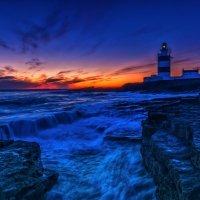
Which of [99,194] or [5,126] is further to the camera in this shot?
[5,126]

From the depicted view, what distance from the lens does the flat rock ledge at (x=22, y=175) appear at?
9.48 ft

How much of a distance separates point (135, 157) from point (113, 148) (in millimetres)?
1506

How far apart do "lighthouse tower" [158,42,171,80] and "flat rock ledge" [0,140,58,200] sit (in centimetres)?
5312

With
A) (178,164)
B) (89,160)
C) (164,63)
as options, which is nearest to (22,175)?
(178,164)

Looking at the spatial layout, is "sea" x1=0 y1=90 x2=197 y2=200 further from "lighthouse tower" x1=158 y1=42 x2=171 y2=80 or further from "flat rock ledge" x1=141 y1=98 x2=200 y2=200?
"lighthouse tower" x1=158 y1=42 x2=171 y2=80

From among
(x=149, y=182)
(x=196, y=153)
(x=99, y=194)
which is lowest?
(x=99, y=194)

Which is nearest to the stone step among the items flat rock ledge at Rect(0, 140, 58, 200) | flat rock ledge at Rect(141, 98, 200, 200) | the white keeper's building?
flat rock ledge at Rect(141, 98, 200, 200)

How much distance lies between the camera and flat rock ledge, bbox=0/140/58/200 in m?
2.89

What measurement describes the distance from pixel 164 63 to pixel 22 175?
54.6 m

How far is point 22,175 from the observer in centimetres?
323

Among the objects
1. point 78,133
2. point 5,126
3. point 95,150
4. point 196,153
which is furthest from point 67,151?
point 196,153

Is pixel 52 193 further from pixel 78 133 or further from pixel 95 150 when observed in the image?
pixel 78 133

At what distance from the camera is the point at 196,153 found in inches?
93.0

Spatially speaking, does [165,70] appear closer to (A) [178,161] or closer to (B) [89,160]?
(B) [89,160]
